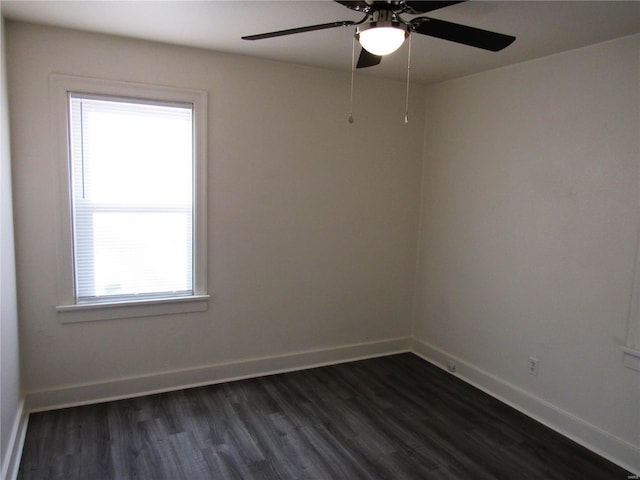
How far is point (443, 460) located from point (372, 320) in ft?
5.25

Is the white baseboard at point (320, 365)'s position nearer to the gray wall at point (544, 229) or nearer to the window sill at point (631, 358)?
the gray wall at point (544, 229)

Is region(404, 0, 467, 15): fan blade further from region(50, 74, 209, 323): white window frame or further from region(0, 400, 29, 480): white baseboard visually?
region(0, 400, 29, 480): white baseboard

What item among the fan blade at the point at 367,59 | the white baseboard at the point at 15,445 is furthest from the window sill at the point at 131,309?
the fan blade at the point at 367,59

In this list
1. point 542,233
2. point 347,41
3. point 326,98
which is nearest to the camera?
point 347,41

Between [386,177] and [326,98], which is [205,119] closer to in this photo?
[326,98]

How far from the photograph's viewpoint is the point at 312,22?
Answer: 2455 mm

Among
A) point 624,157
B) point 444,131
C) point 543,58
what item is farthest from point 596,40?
point 444,131

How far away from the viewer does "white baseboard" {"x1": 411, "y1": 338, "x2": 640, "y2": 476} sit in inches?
100

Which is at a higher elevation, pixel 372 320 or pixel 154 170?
pixel 154 170

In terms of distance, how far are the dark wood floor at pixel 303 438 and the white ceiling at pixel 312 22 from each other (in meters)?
2.48

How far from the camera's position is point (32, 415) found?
9.25 feet

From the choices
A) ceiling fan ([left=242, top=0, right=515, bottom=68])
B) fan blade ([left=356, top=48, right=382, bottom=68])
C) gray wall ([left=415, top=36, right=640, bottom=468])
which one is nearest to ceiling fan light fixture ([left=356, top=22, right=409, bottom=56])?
ceiling fan ([left=242, top=0, right=515, bottom=68])

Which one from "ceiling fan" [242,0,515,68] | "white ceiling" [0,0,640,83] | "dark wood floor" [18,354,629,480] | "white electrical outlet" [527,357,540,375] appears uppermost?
"white ceiling" [0,0,640,83]

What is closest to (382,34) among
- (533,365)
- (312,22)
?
(312,22)
